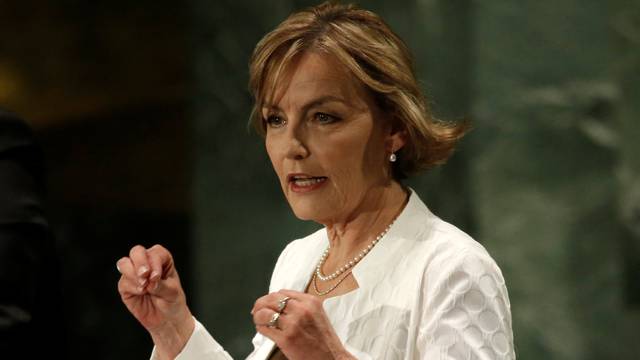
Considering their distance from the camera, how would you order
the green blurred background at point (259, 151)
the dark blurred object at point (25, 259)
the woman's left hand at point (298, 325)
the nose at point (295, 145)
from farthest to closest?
the green blurred background at point (259, 151), the nose at point (295, 145), the woman's left hand at point (298, 325), the dark blurred object at point (25, 259)

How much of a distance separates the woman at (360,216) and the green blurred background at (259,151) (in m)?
1.10

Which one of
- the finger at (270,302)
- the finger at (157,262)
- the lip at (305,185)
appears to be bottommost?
the finger at (270,302)

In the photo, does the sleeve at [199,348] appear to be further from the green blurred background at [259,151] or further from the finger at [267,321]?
the green blurred background at [259,151]

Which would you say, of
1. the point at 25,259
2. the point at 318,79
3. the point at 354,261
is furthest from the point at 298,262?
the point at 25,259

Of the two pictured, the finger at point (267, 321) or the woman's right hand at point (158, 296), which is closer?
the finger at point (267, 321)

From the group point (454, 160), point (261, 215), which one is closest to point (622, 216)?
point (454, 160)

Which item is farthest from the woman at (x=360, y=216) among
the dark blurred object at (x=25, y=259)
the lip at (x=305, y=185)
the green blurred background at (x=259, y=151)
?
the green blurred background at (x=259, y=151)

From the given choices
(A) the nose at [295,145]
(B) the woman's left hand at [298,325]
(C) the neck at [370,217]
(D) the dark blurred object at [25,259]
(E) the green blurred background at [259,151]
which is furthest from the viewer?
(E) the green blurred background at [259,151]

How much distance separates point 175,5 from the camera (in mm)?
3537

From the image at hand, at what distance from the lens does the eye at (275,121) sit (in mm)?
1827

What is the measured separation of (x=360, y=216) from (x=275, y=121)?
8.2 inches

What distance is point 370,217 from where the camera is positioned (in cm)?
188

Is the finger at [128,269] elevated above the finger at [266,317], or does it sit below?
above

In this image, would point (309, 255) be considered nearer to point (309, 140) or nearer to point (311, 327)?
point (309, 140)
